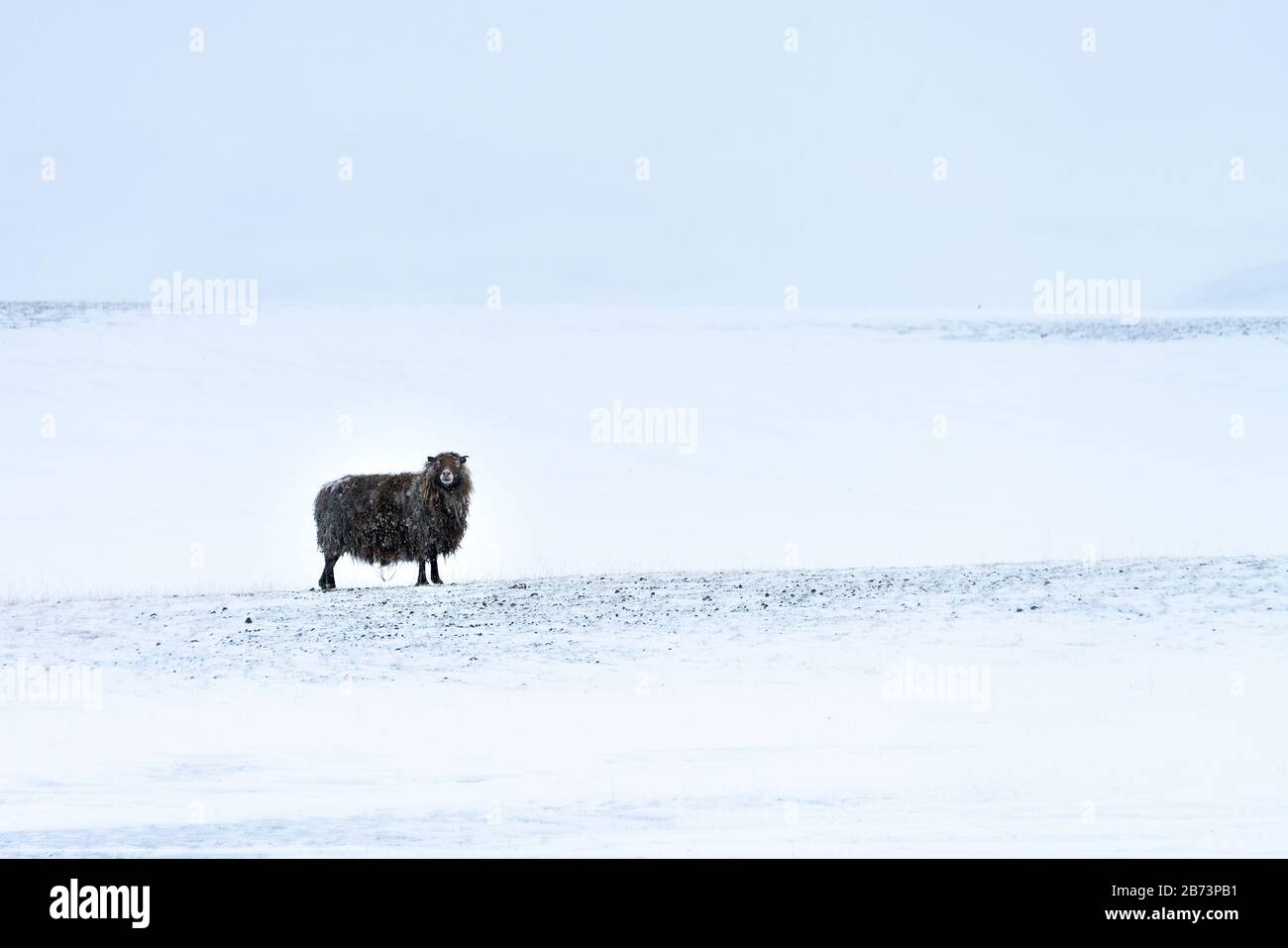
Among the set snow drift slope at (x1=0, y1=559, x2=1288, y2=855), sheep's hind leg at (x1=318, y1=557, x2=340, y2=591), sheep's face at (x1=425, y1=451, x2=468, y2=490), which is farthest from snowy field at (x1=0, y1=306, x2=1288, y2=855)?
sheep's face at (x1=425, y1=451, x2=468, y2=490)

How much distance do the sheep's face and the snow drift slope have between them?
115 centimetres

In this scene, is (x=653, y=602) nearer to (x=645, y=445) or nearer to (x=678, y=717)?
(x=678, y=717)

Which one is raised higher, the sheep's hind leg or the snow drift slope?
the sheep's hind leg

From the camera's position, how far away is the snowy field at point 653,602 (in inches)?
350

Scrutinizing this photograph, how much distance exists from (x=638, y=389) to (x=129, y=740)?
21.9m

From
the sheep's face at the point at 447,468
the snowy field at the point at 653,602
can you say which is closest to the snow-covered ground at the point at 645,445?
the snowy field at the point at 653,602

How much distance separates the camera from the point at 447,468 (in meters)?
17.6

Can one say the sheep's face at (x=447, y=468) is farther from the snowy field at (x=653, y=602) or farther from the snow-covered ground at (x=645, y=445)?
the snow-covered ground at (x=645, y=445)

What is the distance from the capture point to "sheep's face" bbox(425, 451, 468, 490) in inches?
692

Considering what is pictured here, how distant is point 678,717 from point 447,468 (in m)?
6.37

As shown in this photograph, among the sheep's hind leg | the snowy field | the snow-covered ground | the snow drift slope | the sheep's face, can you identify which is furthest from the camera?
the snow-covered ground

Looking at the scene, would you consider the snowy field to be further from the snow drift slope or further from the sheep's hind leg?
the sheep's hind leg
